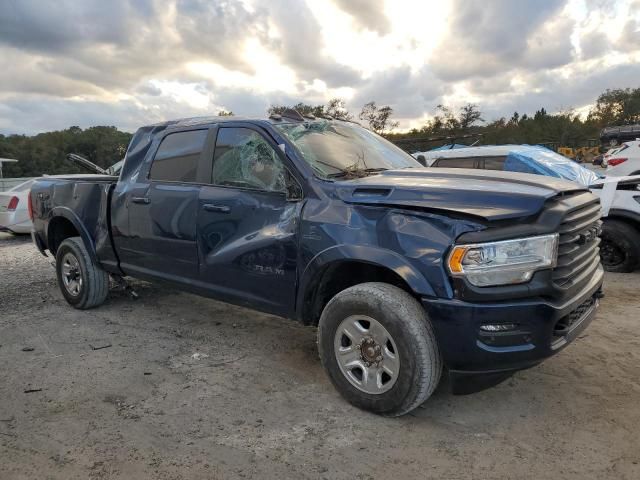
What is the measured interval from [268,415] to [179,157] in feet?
7.73

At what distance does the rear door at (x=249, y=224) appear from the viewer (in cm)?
357

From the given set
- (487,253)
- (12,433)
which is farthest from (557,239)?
(12,433)

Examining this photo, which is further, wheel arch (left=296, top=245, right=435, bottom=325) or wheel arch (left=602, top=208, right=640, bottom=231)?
wheel arch (left=602, top=208, right=640, bottom=231)

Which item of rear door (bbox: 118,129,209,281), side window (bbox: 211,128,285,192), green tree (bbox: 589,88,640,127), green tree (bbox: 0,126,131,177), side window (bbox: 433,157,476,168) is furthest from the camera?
green tree (bbox: 589,88,640,127)

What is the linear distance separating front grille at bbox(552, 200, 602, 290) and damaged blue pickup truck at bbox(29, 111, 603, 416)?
0.01 metres

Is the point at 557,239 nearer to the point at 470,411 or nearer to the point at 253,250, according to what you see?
the point at 470,411

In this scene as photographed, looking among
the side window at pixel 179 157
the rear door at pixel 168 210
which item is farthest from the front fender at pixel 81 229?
the side window at pixel 179 157

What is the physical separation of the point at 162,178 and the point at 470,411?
3.12 m

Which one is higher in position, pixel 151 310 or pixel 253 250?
pixel 253 250

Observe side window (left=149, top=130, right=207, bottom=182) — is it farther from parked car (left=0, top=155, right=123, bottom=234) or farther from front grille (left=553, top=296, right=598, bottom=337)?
parked car (left=0, top=155, right=123, bottom=234)

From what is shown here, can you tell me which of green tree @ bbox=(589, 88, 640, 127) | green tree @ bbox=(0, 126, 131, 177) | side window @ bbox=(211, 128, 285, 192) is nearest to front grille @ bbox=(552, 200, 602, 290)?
side window @ bbox=(211, 128, 285, 192)

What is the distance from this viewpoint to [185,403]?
3410mm

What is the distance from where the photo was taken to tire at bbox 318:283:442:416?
293 centimetres

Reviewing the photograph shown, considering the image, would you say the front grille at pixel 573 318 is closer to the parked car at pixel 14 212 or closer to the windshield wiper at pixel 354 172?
the windshield wiper at pixel 354 172
